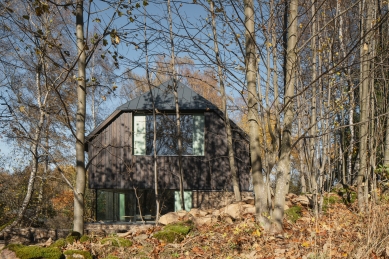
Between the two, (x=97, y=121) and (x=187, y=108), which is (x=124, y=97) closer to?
(x=97, y=121)

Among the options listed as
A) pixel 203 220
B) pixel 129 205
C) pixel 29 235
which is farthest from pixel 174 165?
pixel 203 220

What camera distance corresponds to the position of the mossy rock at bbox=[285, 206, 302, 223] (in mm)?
8755

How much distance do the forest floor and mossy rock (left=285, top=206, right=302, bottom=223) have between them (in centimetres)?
69

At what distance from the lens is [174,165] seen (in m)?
16.4

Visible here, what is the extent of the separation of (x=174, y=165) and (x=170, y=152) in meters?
0.55

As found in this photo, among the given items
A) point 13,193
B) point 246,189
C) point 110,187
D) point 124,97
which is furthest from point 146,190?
point 124,97

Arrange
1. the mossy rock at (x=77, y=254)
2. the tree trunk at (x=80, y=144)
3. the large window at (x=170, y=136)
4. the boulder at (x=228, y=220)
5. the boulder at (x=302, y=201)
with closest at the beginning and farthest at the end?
the mossy rock at (x=77, y=254)
the tree trunk at (x=80, y=144)
the boulder at (x=228, y=220)
the boulder at (x=302, y=201)
the large window at (x=170, y=136)

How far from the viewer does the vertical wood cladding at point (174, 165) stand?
53.7ft

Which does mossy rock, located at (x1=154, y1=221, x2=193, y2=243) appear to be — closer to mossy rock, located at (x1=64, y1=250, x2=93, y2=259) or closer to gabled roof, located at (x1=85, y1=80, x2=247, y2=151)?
mossy rock, located at (x1=64, y1=250, x2=93, y2=259)

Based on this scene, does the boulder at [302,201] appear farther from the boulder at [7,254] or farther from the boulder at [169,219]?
the boulder at [7,254]

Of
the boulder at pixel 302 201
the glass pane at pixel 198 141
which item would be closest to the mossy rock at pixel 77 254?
the boulder at pixel 302 201

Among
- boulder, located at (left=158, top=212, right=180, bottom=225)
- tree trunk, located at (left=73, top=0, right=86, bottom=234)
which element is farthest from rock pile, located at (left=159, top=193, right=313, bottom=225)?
tree trunk, located at (left=73, top=0, right=86, bottom=234)

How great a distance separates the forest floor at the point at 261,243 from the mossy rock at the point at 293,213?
69 cm

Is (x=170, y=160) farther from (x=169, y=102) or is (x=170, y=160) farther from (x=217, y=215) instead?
(x=217, y=215)
